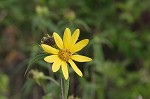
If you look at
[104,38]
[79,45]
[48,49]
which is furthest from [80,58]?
[104,38]

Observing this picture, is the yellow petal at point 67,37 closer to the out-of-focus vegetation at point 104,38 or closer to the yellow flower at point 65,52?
the yellow flower at point 65,52

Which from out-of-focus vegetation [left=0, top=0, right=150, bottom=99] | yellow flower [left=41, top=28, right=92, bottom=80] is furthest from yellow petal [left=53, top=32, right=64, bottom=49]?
out-of-focus vegetation [left=0, top=0, right=150, bottom=99]

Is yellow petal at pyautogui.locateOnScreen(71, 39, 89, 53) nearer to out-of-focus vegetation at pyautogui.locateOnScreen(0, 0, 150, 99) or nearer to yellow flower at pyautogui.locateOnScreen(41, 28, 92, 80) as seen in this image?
yellow flower at pyautogui.locateOnScreen(41, 28, 92, 80)

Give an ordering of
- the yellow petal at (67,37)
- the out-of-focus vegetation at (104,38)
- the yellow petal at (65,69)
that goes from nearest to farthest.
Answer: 1. the yellow petal at (65,69)
2. the yellow petal at (67,37)
3. the out-of-focus vegetation at (104,38)

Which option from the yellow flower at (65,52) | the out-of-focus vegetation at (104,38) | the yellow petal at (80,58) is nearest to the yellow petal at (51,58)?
the yellow flower at (65,52)

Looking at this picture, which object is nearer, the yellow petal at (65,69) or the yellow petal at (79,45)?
the yellow petal at (65,69)

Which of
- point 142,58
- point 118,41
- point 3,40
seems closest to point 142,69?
point 142,58

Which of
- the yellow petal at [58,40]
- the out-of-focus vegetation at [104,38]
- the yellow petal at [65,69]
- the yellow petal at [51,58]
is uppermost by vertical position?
the out-of-focus vegetation at [104,38]
